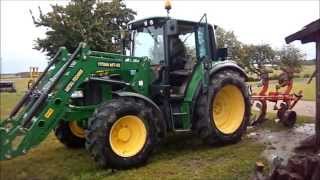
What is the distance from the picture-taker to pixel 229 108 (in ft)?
31.5

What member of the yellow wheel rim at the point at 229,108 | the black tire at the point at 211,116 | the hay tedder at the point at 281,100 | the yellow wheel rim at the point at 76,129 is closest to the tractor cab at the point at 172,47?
the black tire at the point at 211,116

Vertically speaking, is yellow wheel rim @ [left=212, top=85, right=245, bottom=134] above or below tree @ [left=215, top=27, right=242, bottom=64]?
below

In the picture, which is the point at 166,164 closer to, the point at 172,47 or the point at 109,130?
the point at 109,130

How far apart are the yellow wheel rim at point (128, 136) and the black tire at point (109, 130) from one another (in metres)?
0.06

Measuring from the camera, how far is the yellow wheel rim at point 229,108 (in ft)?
30.9

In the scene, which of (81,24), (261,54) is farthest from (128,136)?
(261,54)

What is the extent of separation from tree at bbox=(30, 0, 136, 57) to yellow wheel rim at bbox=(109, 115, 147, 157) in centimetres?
1680

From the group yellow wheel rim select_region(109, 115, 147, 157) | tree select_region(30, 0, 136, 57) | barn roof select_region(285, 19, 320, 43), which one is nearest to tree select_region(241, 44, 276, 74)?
tree select_region(30, 0, 136, 57)

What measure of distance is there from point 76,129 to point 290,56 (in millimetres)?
35573

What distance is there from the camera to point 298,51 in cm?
4347

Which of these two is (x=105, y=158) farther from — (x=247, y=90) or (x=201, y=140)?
(x=247, y=90)

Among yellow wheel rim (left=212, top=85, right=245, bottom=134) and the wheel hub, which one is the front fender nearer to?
yellow wheel rim (left=212, top=85, right=245, bottom=134)

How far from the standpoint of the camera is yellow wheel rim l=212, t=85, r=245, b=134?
943 cm

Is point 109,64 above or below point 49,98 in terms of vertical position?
above
